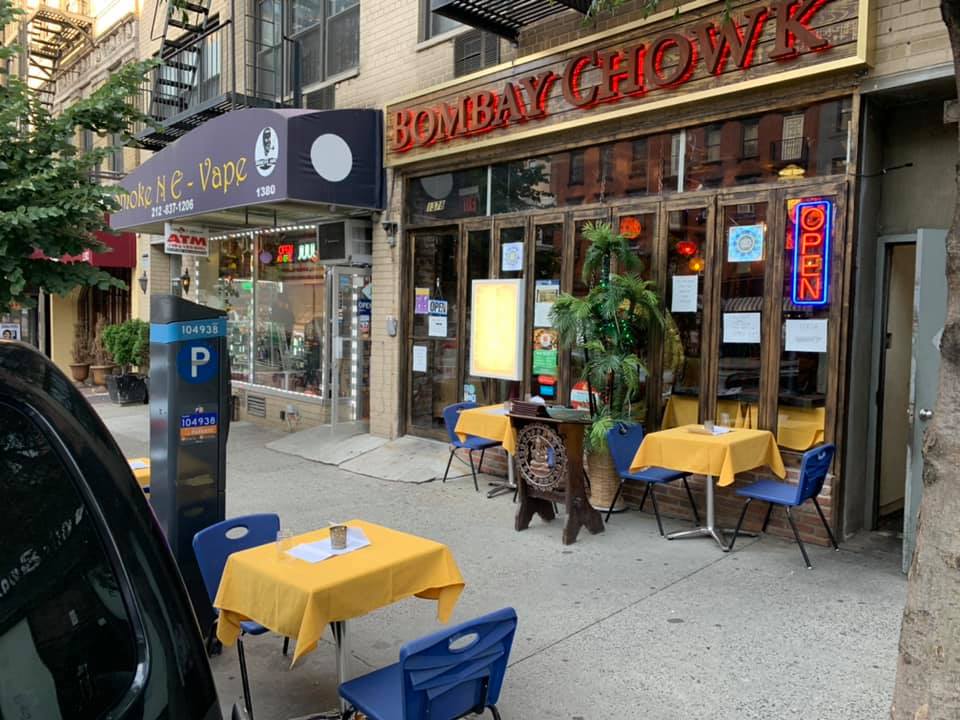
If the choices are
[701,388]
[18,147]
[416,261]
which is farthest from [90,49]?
[701,388]

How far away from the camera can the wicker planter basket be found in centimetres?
705

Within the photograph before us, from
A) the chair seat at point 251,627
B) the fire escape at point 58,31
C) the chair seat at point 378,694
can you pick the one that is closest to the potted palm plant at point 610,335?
the chair seat at point 251,627

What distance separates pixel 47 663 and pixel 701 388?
611cm

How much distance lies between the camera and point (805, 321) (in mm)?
6113

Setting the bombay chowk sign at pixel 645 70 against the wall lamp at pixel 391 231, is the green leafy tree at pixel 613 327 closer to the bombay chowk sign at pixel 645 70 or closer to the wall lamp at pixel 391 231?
the bombay chowk sign at pixel 645 70

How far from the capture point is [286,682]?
3990 millimetres

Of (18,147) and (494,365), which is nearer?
(18,147)

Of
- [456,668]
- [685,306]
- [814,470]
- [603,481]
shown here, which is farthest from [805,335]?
[456,668]

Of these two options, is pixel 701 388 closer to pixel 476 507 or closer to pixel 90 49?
pixel 476 507

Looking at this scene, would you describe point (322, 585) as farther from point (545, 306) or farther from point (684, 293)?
point (545, 306)

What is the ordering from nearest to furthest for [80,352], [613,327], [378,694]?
[378,694] → [613,327] → [80,352]

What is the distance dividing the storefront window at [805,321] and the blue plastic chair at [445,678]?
4.25 meters

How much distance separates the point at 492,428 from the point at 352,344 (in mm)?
4067

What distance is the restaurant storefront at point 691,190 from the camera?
19.6ft
